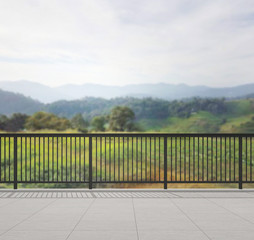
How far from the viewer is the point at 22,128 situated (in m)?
39.0

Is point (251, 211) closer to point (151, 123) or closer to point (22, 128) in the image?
point (22, 128)

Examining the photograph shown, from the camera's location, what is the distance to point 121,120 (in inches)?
1555

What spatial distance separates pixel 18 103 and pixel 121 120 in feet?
56.6

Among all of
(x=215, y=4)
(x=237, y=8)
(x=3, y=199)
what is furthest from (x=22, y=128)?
(x=3, y=199)

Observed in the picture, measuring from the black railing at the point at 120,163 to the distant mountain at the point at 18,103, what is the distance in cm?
2403

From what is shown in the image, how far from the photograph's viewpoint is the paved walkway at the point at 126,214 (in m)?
5.52

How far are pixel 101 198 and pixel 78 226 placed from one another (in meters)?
2.68

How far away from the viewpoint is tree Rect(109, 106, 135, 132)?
38969mm

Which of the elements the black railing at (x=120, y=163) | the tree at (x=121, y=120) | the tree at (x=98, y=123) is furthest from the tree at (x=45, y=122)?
the black railing at (x=120, y=163)

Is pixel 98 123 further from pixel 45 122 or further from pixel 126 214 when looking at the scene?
pixel 126 214

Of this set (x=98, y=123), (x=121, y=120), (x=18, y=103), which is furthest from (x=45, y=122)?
(x=18, y=103)

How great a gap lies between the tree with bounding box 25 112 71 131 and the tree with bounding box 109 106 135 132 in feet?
13.8

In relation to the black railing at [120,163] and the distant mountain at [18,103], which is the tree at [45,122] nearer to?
the distant mountain at [18,103]

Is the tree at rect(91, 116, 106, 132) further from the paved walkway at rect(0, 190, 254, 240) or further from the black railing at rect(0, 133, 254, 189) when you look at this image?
the paved walkway at rect(0, 190, 254, 240)
